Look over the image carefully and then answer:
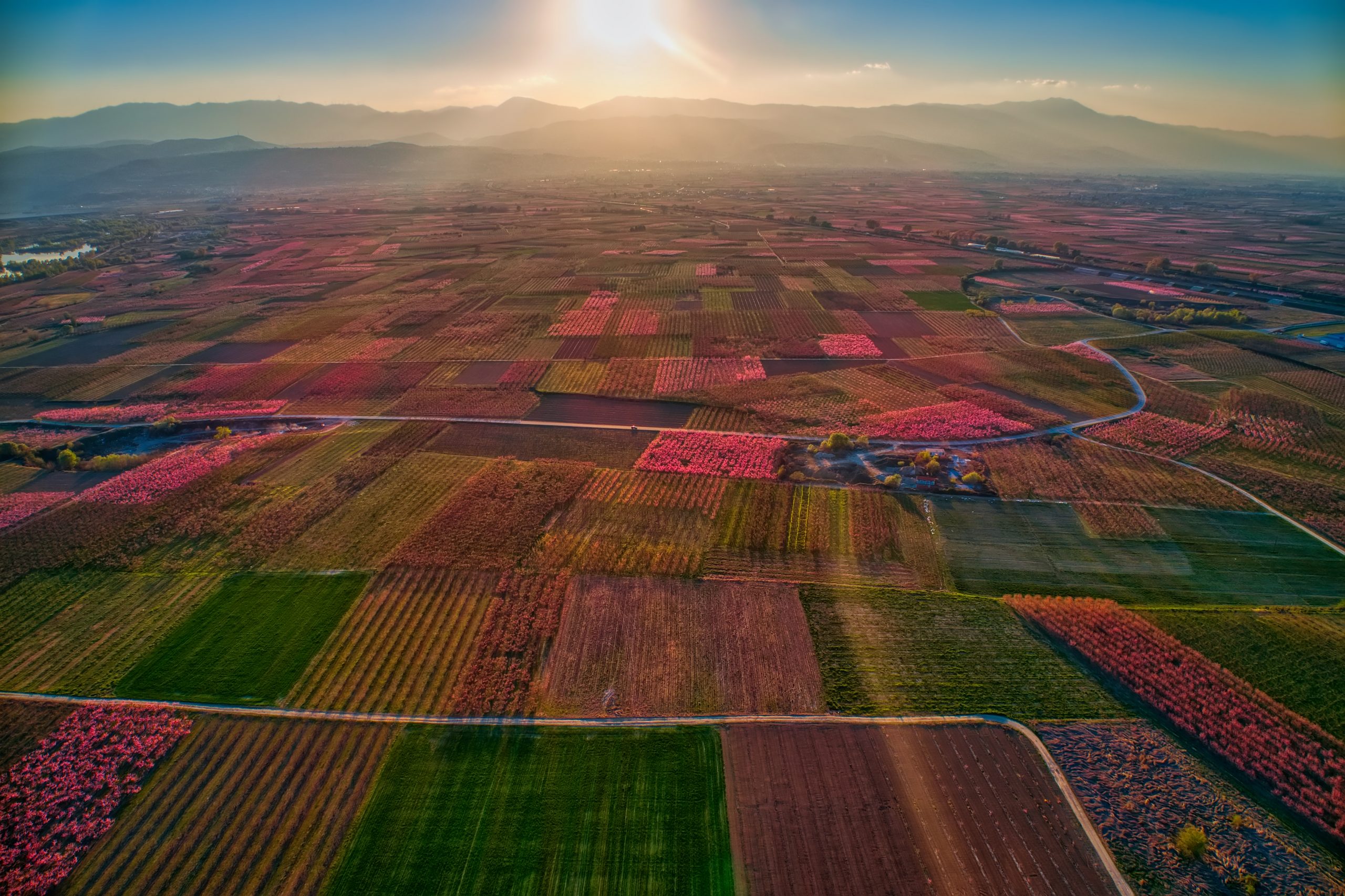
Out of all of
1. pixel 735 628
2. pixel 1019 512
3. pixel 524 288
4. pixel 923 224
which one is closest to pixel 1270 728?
pixel 1019 512

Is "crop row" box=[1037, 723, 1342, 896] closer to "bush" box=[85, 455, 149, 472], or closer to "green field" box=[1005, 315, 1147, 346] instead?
"green field" box=[1005, 315, 1147, 346]

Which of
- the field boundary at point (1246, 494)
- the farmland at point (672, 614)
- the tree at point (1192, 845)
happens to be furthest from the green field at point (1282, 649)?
the tree at point (1192, 845)

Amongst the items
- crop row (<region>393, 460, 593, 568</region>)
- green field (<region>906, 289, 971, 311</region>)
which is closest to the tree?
crop row (<region>393, 460, 593, 568</region>)

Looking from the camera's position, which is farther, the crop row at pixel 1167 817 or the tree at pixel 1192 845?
the tree at pixel 1192 845

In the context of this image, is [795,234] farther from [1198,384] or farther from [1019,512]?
[1019,512]

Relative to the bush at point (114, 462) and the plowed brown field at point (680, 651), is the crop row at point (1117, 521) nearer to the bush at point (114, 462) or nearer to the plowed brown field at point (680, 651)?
the plowed brown field at point (680, 651)

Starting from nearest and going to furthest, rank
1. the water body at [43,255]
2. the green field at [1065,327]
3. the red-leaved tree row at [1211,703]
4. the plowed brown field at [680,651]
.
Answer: the red-leaved tree row at [1211,703], the plowed brown field at [680,651], the green field at [1065,327], the water body at [43,255]

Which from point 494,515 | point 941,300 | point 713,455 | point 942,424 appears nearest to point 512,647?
point 494,515

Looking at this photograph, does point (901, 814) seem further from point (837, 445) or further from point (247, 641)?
point (247, 641)
